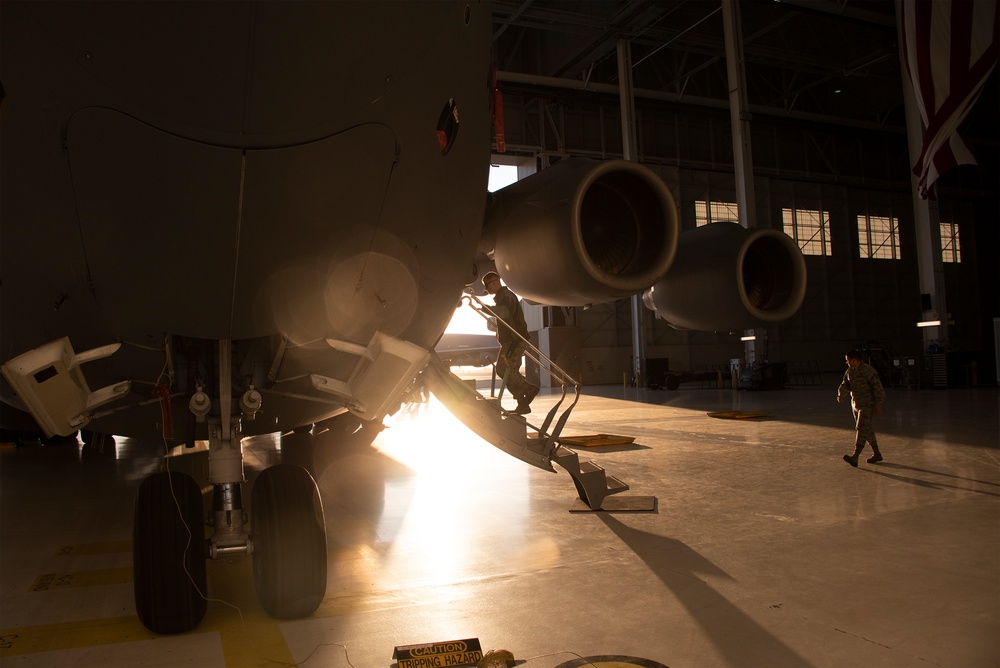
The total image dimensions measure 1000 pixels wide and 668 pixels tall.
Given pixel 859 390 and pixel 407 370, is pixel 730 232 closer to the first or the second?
pixel 407 370

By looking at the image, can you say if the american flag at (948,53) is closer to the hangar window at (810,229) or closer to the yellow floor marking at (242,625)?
the yellow floor marking at (242,625)

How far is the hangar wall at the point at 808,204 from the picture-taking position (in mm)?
33844

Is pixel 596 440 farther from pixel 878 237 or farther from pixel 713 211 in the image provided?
pixel 878 237

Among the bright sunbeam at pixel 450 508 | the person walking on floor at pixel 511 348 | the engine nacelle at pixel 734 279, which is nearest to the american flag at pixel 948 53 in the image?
the bright sunbeam at pixel 450 508

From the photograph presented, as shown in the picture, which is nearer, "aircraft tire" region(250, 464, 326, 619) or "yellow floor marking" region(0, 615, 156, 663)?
"yellow floor marking" region(0, 615, 156, 663)

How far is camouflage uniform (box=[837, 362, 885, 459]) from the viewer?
29.0ft

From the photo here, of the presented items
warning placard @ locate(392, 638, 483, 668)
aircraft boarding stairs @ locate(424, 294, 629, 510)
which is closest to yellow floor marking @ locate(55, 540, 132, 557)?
aircraft boarding stairs @ locate(424, 294, 629, 510)

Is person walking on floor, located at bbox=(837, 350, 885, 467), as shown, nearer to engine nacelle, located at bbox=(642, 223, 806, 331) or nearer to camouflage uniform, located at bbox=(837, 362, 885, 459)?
camouflage uniform, located at bbox=(837, 362, 885, 459)

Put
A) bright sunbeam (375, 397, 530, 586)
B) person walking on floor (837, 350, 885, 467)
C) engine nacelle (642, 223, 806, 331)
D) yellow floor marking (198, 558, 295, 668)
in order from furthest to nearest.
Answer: person walking on floor (837, 350, 885, 467), engine nacelle (642, 223, 806, 331), bright sunbeam (375, 397, 530, 586), yellow floor marking (198, 558, 295, 668)

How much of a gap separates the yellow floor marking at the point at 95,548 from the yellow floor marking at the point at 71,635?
6.03 ft

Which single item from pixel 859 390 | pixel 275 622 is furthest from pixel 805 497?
pixel 275 622

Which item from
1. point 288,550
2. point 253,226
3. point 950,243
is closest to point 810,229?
point 950,243

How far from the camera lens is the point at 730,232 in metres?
5.55

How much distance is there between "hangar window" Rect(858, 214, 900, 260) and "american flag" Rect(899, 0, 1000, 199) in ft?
83.4
